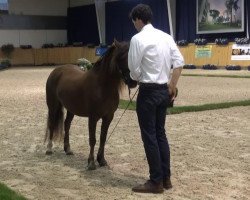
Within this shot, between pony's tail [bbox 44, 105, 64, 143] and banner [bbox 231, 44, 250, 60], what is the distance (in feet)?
66.7

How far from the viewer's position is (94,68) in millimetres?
5855

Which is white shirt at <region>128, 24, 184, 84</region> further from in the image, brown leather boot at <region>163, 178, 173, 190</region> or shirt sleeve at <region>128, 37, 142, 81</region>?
brown leather boot at <region>163, 178, 173, 190</region>

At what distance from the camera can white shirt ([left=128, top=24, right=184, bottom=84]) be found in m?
4.50

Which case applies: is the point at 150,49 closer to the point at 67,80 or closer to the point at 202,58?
the point at 67,80

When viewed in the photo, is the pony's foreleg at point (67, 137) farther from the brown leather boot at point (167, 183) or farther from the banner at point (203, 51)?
the banner at point (203, 51)

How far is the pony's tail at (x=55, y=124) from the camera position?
269 inches

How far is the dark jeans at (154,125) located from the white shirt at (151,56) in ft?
0.34

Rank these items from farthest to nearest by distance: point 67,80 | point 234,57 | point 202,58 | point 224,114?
point 202,58, point 234,57, point 224,114, point 67,80

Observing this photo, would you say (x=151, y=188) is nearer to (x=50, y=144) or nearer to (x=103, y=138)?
(x=103, y=138)

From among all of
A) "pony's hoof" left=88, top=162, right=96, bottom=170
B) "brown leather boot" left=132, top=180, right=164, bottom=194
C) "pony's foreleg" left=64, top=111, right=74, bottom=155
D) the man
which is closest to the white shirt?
the man

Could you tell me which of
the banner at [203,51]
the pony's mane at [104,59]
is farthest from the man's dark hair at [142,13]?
the banner at [203,51]

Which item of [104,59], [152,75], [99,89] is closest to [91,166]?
[99,89]

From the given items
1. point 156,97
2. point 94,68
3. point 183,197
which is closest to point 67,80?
point 94,68

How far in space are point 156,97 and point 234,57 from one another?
2285 centimetres
